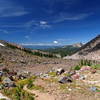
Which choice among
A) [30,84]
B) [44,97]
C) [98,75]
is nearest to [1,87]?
[30,84]

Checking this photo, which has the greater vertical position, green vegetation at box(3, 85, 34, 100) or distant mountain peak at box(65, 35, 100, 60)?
distant mountain peak at box(65, 35, 100, 60)

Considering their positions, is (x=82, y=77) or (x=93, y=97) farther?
(x=82, y=77)

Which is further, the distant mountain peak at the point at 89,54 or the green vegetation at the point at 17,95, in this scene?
the distant mountain peak at the point at 89,54

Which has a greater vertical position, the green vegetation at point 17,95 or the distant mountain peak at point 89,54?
the distant mountain peak at point 89,54

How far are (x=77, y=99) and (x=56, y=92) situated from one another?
86.6 inches

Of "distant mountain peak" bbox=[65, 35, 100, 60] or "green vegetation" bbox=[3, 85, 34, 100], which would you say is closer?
"green vegetation" bbox=[3, 85, 34, 100]

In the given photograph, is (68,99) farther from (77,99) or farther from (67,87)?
(67,87)

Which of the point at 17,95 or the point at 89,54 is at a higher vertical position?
the point at 89,54

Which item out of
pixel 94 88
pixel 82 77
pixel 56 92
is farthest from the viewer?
pixel 82 77

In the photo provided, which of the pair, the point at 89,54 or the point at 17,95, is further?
the point at 89,54

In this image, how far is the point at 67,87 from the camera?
666 inches

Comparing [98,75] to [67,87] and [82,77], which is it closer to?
[82,77]

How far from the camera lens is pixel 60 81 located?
62.7ft

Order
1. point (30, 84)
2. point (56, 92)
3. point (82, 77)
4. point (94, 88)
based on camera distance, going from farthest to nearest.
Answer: point (82, 77) < point (30, 84) < point (94, 88) < point (56, 92)
